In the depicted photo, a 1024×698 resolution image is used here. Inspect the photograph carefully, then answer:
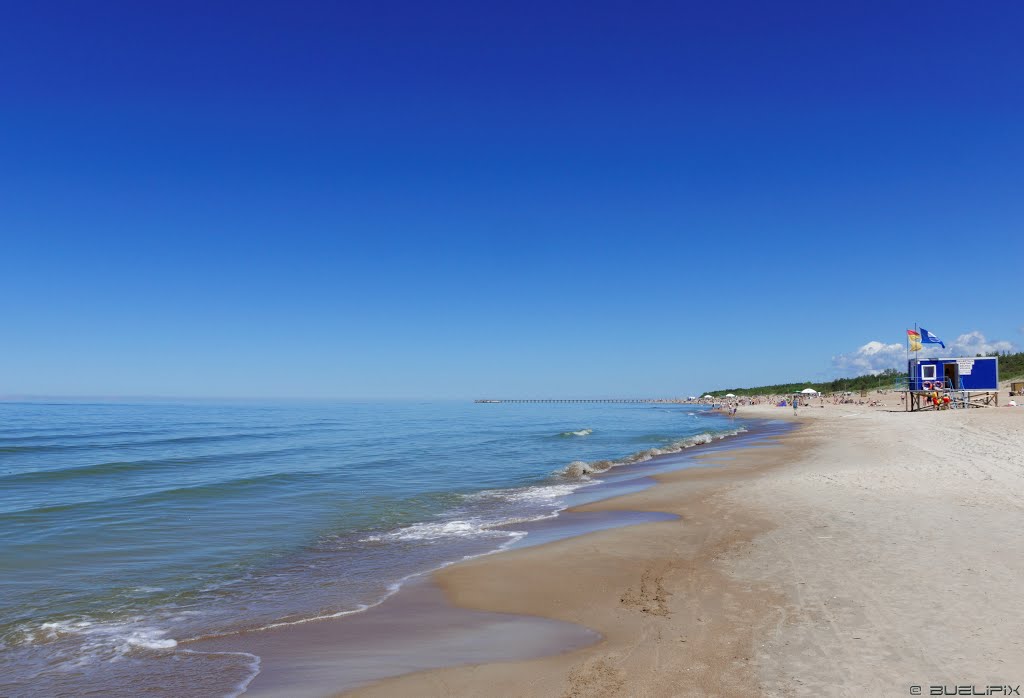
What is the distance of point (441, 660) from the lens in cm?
590

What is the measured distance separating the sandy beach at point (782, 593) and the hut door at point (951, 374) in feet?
105

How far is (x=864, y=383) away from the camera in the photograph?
308ft

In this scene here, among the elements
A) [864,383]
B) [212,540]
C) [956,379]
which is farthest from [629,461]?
[864,383]

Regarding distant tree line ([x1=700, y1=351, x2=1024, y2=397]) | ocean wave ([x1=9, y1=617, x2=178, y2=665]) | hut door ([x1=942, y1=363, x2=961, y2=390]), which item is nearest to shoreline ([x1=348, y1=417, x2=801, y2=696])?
ocean wave ([x1=9, y1=617, x2=178, y2=665])

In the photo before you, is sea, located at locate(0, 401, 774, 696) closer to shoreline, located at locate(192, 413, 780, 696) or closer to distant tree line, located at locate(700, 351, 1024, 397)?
shoreline, located at locate(192, 413, 780, 696)

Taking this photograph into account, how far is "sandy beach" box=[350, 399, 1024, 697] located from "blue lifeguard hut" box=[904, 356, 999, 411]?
29845mm

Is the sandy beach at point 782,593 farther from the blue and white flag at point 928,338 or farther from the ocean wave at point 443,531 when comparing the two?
the blue and white flag at point 928,338

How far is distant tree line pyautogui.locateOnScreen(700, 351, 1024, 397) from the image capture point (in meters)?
65.4

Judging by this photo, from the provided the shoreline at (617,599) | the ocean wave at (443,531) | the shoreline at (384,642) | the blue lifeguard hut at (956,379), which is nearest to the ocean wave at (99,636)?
the shoreline at (384,642)

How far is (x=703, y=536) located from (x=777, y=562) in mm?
2270

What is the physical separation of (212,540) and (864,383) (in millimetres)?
103539

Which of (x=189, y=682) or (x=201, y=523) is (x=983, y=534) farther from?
(x=201, y=523)

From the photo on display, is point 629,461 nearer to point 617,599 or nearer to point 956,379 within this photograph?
point 617,599

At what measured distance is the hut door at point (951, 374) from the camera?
40.4 meters
